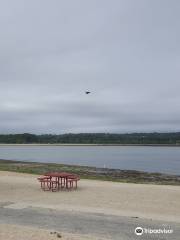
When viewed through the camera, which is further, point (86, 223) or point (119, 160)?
point (119, 160)

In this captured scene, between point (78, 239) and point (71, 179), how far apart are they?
35.6 feet

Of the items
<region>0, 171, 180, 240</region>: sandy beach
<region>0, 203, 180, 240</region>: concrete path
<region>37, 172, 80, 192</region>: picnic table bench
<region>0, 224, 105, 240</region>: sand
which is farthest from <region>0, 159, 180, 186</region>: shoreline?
<region>0, 224, 105, 240</region>: sand

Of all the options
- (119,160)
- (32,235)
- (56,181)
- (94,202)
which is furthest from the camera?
(119,160)

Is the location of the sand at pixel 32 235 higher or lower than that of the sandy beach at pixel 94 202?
higher

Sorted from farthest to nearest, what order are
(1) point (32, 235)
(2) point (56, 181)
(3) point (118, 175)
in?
(3) point (118, 175)
(2) point (56, 181)
(1) point (32, 235)

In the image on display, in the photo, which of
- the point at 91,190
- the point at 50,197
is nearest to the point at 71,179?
the point at 91,190

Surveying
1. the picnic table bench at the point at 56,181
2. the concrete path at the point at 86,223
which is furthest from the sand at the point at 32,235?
the picnic table bench at the point at 56,181

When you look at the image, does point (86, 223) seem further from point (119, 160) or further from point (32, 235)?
point (119, 160)

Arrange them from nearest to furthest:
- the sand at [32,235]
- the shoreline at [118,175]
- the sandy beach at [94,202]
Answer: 1. the sand at [32,235]
2. the sandy beach at [94,202]
3. the shoreline at [118,175]

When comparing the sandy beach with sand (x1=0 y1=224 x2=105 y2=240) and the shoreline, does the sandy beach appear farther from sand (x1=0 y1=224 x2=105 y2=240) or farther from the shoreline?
the shoreline

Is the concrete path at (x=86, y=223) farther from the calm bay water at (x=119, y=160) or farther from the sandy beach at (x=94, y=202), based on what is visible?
the calm bay water at (x=119, y=160)

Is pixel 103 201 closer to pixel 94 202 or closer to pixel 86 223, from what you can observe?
pixel 94 202

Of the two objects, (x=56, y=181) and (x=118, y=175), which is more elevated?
(x=56, y=181)

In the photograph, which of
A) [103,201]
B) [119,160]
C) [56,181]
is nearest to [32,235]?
[103,201]
